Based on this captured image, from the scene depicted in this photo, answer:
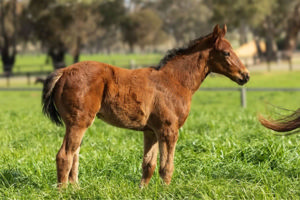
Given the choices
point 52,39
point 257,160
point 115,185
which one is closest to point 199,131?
point 257,160

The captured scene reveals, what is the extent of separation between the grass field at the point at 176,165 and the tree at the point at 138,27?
40.3 m

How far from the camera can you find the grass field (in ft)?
15.2

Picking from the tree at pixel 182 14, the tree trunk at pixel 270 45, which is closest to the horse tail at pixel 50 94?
the tree trunk at pixel 270 45

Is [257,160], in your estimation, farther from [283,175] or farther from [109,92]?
[109,92]

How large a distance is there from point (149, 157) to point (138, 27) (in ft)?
158

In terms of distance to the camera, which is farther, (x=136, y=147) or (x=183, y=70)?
(x=136, y=147)

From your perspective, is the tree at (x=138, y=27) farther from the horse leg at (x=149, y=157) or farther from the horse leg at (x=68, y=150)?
the horse leg at (x=68, y=150)

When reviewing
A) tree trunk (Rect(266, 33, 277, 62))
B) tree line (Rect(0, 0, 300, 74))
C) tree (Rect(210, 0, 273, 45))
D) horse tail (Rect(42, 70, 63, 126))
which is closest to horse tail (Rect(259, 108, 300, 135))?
horse tail (Rect(42, 70, 63, 126))

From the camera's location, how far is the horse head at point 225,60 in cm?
489

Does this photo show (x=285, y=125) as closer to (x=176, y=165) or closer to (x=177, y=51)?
(x=176, y=165)

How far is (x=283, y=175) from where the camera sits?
5.28m

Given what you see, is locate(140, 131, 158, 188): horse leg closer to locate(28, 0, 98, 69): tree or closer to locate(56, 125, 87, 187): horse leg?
locate(56, 125, 87, 187): horse leg

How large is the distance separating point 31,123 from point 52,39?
95.4ft

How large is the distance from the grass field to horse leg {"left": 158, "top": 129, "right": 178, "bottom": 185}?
0.37 ft
